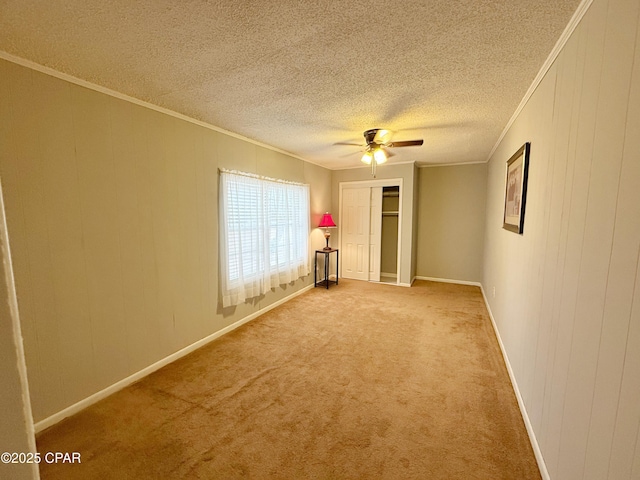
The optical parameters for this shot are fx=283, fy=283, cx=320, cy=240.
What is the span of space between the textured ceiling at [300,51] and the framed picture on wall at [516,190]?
1.63 feet

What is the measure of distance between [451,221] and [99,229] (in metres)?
5.42

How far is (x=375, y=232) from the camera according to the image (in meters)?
5.61

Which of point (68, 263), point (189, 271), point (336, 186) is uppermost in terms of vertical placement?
point (336, 186)

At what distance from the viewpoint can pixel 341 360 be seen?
2.72m

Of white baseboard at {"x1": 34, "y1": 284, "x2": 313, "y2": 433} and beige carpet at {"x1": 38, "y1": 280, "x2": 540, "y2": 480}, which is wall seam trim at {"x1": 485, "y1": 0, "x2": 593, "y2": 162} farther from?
white baseboard at {"x1": 34, "y1": 284, "x2": 313, "y2": 433}

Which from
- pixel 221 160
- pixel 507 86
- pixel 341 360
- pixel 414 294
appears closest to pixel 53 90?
pixel 221 160

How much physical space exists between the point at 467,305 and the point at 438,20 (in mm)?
3832

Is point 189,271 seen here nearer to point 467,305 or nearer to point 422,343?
point 422,343

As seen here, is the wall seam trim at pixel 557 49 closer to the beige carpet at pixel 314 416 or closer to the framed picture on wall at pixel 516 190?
the framed picture on wall at pixel 516 190

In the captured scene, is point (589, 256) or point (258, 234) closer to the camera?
point (589, 256)

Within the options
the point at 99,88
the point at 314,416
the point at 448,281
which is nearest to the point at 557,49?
the point at 314,416

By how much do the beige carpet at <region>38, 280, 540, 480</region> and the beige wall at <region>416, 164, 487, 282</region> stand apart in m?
2.46

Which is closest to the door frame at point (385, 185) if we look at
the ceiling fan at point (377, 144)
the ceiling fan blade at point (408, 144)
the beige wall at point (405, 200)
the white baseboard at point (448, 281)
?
the beige wall at point (405, 200)

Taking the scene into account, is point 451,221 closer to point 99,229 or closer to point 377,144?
point 377,144
